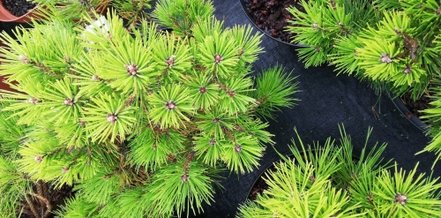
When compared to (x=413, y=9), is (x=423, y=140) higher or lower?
lower

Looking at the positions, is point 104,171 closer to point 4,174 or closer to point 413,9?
point 4,174

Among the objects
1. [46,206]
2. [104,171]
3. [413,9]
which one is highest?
[413,9]

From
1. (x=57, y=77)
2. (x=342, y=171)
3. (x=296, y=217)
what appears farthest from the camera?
(x=342, y=171)

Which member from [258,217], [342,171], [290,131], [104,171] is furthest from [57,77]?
[290,131]

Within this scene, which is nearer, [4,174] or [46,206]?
[4,174]

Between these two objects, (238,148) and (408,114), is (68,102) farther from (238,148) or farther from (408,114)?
(408,114)

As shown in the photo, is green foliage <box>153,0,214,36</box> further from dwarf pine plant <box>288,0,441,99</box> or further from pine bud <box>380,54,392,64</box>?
pine bud <box>380,54,392,64</box>

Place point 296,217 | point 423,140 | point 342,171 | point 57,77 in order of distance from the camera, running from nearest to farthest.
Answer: point 296,217 → point 57,77 → point 342,171 → point 423,140
